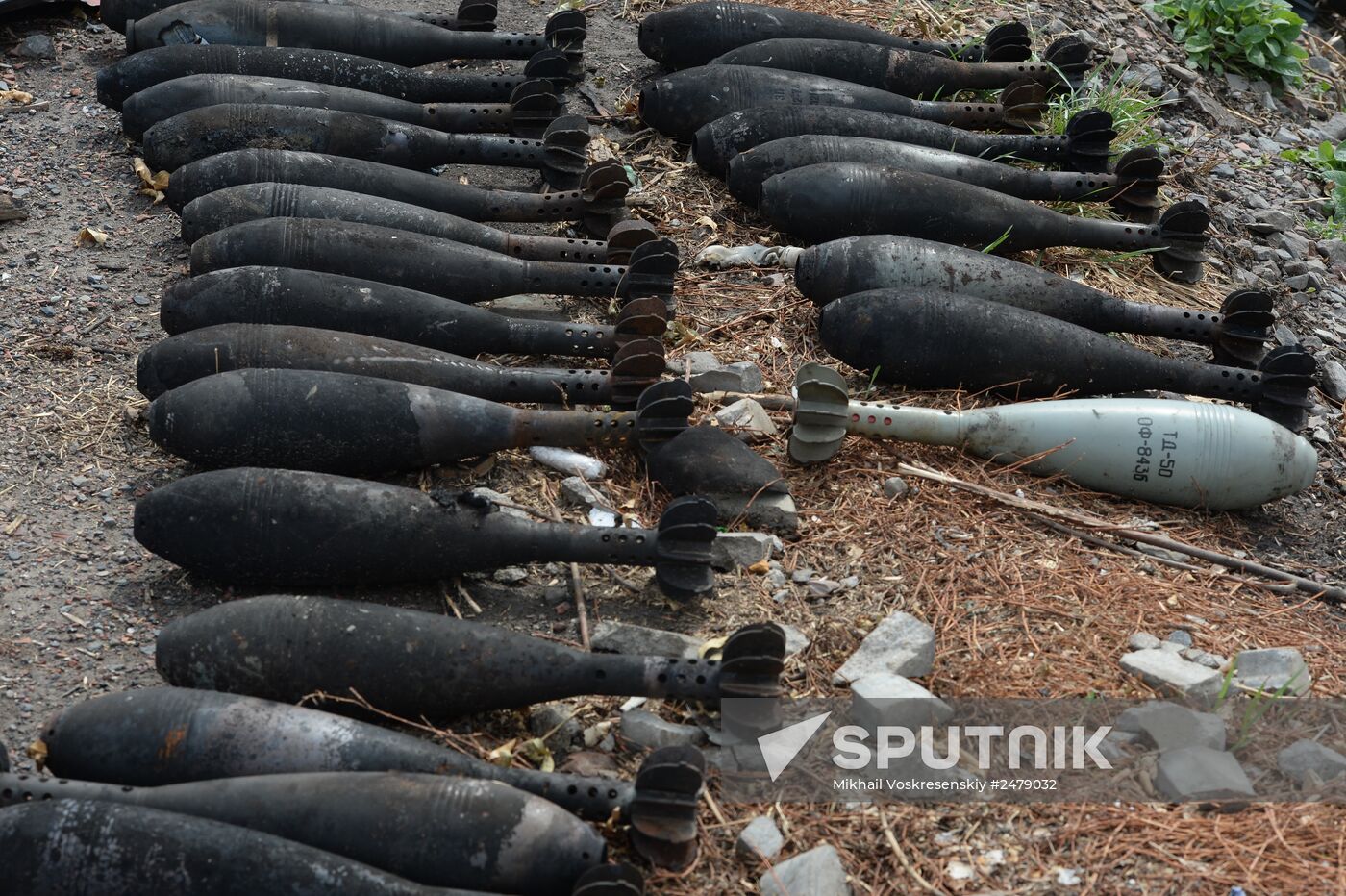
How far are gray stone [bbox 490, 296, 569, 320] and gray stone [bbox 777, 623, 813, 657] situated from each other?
1.65 m

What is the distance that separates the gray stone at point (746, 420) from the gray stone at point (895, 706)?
44.0 inches

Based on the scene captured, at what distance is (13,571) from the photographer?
3461 millimetres

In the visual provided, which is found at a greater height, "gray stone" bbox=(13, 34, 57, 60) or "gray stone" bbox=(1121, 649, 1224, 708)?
"gray stone" bbox=(13, 34, 57, 60)

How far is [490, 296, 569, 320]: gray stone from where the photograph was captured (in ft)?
15.0

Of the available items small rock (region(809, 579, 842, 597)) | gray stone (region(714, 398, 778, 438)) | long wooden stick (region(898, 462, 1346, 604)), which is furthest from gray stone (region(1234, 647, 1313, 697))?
gray stone (region(714, 398, 778, 438))

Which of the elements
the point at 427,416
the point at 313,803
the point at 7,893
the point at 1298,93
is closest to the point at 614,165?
the point at 427,416

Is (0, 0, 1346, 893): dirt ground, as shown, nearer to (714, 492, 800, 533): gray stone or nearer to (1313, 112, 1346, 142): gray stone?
(714, 492, 800, 533): gray stone

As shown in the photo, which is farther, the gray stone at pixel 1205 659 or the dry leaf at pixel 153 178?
the dry leaf at pixel 153 178

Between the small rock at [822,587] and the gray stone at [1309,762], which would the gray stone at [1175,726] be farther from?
the small rock at [822,587]

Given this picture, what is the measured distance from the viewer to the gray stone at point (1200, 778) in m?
2.93

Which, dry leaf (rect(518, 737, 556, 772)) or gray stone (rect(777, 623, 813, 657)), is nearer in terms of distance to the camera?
dry leaf (rect(518, 737, 556, 772))

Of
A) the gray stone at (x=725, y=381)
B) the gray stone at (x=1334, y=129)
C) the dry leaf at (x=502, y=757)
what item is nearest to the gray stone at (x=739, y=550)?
the gray stone at (x=725, y=381)

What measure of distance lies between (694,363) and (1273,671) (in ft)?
6.28

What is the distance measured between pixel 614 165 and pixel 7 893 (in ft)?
10.1
